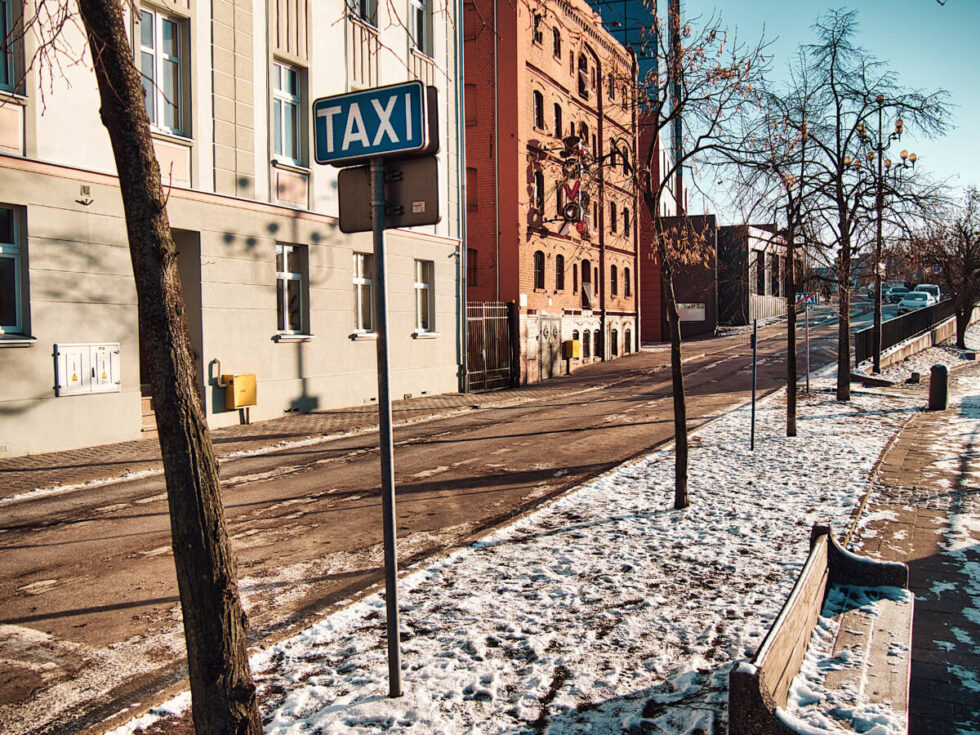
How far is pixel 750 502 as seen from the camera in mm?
8586

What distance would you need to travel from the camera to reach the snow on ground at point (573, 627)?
3.79 m

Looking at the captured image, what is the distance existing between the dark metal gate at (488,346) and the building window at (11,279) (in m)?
12.9

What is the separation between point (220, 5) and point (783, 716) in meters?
15.2

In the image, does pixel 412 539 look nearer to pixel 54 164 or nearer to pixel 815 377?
pixel 54 164

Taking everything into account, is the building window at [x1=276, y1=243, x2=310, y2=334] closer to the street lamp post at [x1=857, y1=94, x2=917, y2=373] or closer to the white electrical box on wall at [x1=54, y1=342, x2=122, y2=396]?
the white electrical box on wall at [x1=54, y1=342, x2=122, y2=396]

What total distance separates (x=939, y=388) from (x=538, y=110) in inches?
675

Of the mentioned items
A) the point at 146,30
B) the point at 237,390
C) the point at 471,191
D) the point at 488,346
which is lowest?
the point at 237,390

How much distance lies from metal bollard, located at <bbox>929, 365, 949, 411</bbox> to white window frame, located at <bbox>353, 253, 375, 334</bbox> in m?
13.2

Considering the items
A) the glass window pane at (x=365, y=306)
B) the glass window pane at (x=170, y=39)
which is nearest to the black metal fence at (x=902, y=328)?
the glass window pane at (x=365, y=306)

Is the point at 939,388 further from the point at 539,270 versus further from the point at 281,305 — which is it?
the point at 281,305

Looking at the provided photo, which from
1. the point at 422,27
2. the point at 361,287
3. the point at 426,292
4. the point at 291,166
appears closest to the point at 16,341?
the point at 291,166

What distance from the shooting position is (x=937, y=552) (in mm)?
6941

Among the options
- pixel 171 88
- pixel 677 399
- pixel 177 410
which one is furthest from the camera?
pixel 171 88

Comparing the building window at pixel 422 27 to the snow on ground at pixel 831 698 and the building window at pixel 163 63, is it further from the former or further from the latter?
the snow on ground at pixel 831 698
